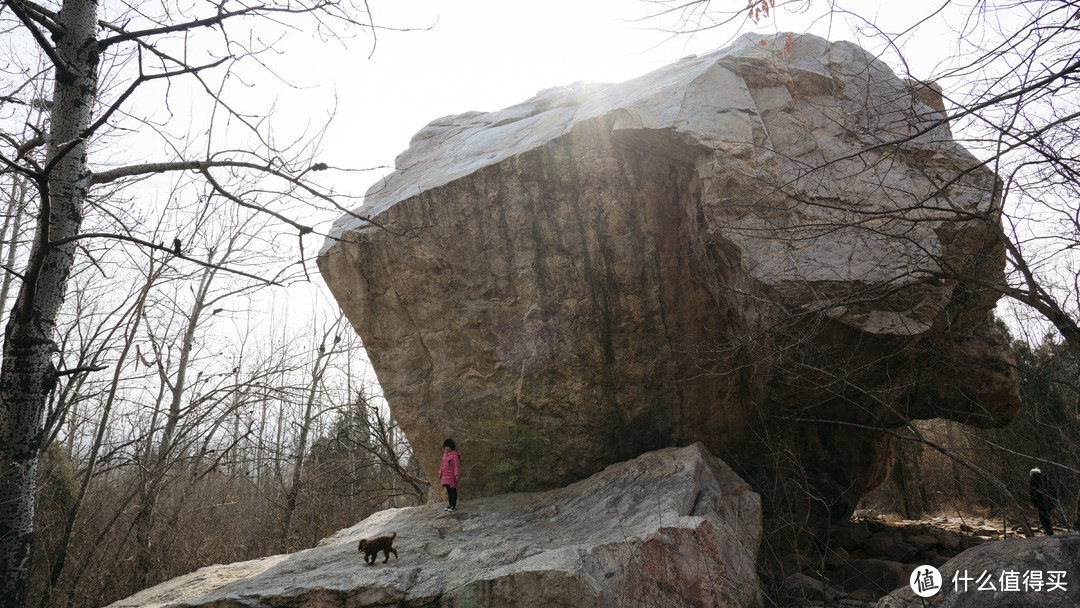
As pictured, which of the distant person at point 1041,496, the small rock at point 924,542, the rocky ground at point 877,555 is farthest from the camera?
the small rock at point 924,542

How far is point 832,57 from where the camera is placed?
6.68m

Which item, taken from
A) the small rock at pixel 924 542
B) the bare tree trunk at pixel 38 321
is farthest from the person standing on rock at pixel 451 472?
the small rock at pixel 924 542

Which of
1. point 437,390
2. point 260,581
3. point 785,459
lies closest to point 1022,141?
point 785,459

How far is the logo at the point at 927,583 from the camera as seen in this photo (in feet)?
11.9

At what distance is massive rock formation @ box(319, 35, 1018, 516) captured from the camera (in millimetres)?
5875

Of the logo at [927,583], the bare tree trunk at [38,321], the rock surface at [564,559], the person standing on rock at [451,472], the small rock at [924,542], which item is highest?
the bare tree trunk at [38,321]

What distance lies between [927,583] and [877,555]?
200 inches

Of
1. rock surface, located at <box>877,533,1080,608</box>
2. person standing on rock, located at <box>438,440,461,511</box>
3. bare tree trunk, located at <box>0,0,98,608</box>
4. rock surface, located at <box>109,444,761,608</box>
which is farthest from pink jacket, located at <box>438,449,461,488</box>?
rock surface, located at <box>877,533,1080,608</box>

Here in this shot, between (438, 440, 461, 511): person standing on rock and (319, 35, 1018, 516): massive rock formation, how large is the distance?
15.0 inches

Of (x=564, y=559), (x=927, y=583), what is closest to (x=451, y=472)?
(x=564, y=559)

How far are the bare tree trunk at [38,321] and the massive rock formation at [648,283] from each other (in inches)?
118

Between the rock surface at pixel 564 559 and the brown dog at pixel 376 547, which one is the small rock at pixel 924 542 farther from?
the brown dog at pixel 376 547

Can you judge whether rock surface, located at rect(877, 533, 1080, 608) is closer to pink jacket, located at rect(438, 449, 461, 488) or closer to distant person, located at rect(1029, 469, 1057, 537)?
pink jacket, located at rect(438, 449, 461, 488)

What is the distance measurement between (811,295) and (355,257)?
15.2ft
